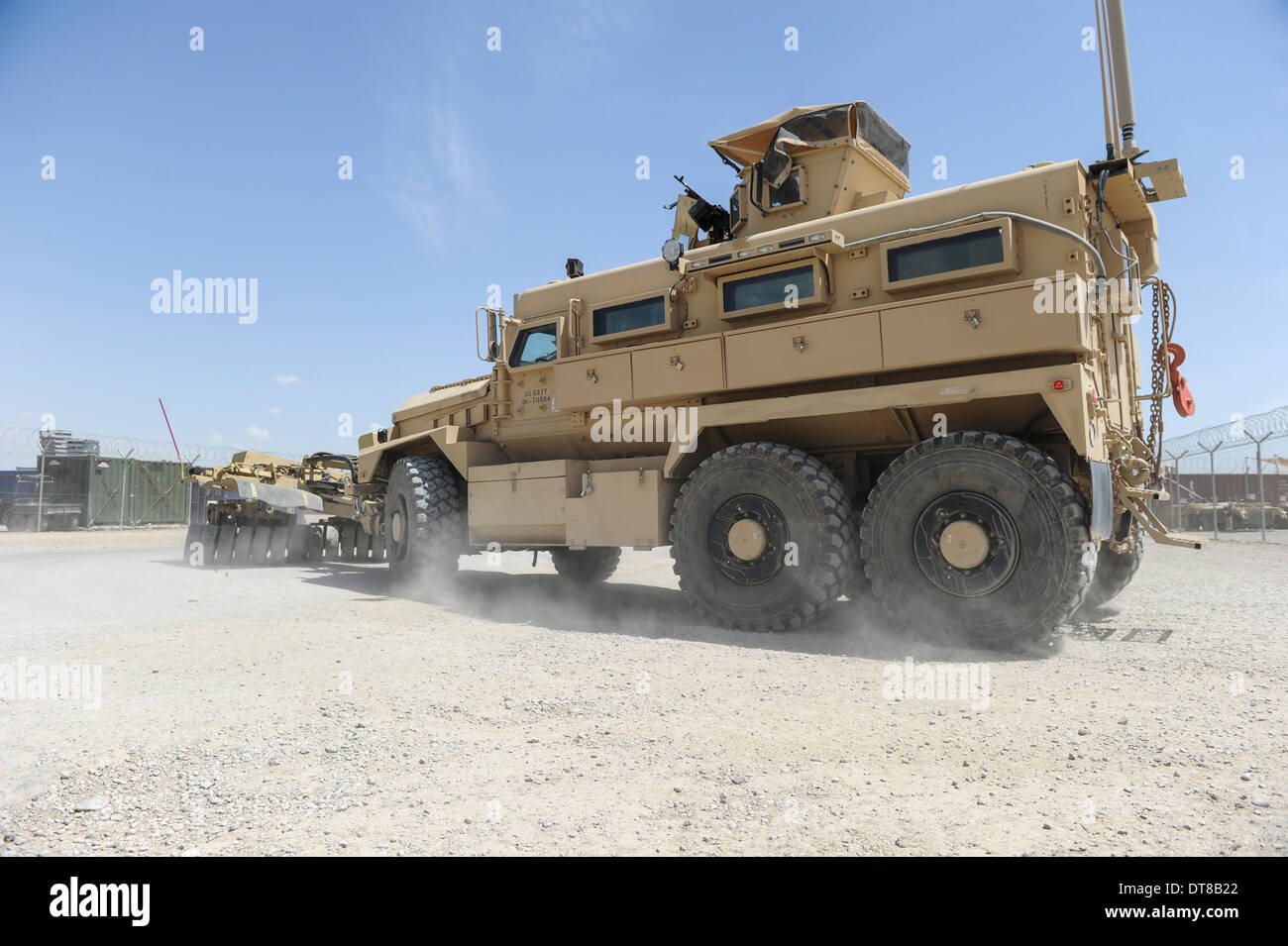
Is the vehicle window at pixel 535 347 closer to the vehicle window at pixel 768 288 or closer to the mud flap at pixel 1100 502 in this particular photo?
the vehicle window at pixel 768 288

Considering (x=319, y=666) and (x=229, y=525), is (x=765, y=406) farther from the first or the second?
(x=229, y=525)

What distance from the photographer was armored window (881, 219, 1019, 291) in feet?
18.3

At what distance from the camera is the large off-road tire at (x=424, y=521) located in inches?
357

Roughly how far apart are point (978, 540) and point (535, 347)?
215 inches

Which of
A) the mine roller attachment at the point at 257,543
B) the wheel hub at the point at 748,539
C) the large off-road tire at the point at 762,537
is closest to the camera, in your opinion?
the large off-road tire at the point at 762,537

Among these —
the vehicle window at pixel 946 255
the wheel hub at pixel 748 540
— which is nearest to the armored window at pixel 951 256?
the vehicle window at pixel 946 255

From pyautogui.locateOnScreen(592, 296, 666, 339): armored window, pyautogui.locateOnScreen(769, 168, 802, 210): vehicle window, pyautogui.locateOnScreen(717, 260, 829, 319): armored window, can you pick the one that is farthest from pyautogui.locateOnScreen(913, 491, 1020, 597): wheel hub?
pyautogui.locateOnScreen(769, 168, 802, 210): vehicle window

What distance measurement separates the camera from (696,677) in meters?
4.58

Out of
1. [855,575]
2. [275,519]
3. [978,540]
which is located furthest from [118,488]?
[978,540]

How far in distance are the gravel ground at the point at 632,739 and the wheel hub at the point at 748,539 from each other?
1.79 ft

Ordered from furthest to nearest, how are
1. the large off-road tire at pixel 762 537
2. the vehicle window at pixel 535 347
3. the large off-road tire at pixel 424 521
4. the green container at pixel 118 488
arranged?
1. the green container at pixel 118 488
2. the large off-road tire at pixel 424 521
3. the vehicle window at pixel 535 347
4. the large off-road tire at pixel 762 537

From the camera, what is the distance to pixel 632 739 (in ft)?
11.1
